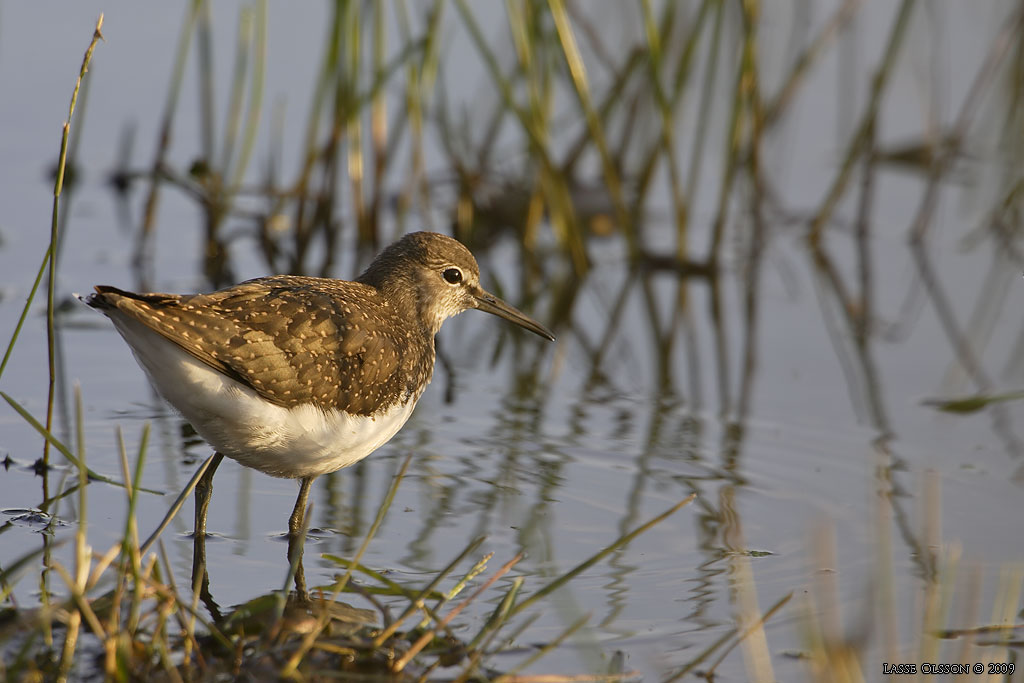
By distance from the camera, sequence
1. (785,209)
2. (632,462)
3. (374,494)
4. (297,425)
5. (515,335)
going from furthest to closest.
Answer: (785,209) < (515,335) < (632,462) < (374,494) < (297,425)

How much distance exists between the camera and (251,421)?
17.7 feet

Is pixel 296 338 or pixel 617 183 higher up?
pixel 617 183

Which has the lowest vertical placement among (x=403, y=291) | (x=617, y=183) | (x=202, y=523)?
(x=202, y=523)

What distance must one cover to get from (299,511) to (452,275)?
169cm

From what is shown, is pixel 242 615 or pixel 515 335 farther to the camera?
pixel 515 335

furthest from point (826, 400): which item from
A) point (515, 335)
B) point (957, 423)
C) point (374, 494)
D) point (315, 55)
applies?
point (315, 55)

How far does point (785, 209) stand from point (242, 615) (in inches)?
331

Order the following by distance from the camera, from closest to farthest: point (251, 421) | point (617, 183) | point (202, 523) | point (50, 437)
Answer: point (50, 437) → point (251, 421) → point (202, 523) → point (617, 183)

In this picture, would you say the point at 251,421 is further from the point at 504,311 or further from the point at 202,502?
the point at 504,311

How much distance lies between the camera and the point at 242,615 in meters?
4.60

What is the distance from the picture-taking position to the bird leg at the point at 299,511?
5.96 metres

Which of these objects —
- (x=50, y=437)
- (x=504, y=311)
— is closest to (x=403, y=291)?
(x=504, y=311)

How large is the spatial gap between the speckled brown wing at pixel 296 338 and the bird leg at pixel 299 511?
491 millimetres

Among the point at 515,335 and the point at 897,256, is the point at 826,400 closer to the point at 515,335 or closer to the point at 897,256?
the point at 515,335
